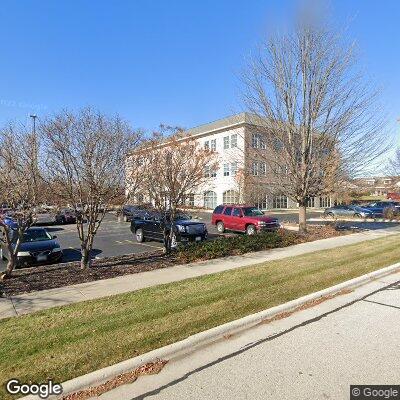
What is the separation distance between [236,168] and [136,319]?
1374 cm

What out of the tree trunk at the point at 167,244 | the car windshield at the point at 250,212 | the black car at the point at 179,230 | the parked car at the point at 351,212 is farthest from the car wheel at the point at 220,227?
the parked car at the point at 351,212

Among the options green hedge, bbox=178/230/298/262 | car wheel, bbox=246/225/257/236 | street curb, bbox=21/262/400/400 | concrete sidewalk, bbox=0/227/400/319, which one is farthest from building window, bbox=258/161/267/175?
street curb, bbox=21/262/400/400

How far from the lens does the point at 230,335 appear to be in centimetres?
481

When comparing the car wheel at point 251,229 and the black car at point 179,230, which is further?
the car wheel at point 251,229

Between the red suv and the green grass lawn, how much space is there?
8649 millimetres

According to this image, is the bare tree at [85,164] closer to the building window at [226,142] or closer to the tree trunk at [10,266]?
the tree trunk at [10,266]

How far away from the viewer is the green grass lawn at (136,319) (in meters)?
3.96

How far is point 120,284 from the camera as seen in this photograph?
7.55 metres

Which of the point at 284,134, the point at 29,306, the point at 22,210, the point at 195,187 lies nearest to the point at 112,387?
the point at 29,306

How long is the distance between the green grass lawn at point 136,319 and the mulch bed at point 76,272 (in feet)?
6.16

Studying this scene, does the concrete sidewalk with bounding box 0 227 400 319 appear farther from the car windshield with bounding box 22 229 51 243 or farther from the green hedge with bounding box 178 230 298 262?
the car windshield with bounding box 22 229 51 243

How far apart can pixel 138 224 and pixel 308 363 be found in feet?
40.8

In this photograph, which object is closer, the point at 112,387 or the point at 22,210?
the point at 112,387

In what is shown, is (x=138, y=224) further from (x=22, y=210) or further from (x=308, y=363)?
(x=308, y=363)
